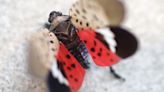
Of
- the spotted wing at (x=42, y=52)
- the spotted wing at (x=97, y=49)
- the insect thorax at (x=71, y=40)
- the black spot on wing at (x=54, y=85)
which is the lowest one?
the black spot on wing at (x=54, y=85)

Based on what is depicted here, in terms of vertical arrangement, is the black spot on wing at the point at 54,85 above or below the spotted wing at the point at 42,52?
below

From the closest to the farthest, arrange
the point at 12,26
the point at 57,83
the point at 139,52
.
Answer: the point at 57,83 < the point at 12,26 < the point at 139,52

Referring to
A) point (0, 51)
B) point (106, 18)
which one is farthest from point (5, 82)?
point (106, 18)

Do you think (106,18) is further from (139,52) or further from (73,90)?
(73,90)
